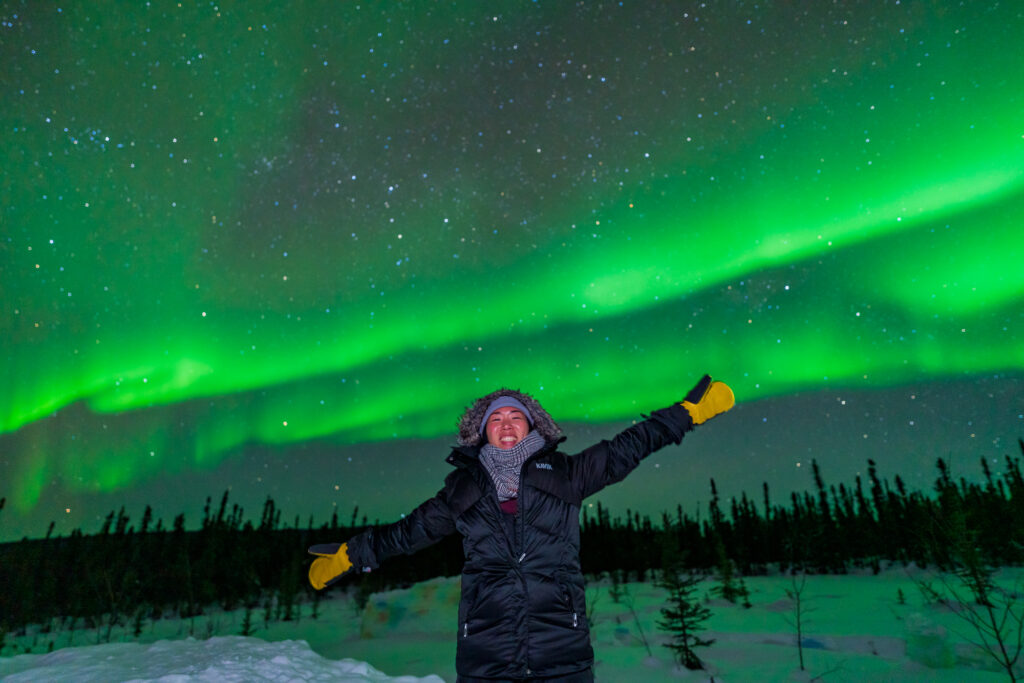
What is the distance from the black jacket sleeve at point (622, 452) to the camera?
3.63 m

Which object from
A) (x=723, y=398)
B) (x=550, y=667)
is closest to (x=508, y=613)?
(x=550, y=667)

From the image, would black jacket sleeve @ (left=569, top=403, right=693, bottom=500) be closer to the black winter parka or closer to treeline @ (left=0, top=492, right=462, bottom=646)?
the black winter parka

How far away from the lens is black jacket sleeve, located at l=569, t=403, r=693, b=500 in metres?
3.63

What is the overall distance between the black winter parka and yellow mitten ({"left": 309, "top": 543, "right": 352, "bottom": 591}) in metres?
0.14

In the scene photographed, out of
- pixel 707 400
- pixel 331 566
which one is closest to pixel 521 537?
pixel 707 400

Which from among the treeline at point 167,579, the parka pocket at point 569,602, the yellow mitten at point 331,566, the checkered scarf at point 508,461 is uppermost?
the checkered scarf at point 508,461

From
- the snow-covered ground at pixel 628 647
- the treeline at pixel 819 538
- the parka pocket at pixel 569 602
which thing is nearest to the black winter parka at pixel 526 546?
the parka pocket at pixel 569 602

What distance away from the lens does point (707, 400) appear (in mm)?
3818

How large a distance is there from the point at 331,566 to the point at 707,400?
313 cm

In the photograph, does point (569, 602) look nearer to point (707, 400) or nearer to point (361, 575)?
point (707, 400)

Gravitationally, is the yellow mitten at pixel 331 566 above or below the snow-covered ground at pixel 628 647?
above

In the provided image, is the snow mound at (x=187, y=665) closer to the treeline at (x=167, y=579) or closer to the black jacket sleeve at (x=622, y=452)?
the black jacket sleeve at (x=622, y=452)

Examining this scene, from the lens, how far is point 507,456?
3.68m

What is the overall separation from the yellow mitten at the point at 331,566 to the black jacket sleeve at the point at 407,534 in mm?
110
